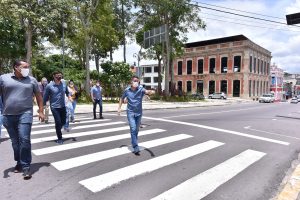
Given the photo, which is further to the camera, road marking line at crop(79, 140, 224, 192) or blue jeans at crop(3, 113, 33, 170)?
blue jeans at crop(3, 113, 33, 170)

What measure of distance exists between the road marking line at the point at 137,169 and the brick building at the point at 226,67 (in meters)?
50.7

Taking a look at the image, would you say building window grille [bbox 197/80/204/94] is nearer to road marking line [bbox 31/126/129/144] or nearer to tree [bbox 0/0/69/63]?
tree [bbox 0/0/69/63]

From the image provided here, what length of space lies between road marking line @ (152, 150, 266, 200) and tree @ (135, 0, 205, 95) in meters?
27.1

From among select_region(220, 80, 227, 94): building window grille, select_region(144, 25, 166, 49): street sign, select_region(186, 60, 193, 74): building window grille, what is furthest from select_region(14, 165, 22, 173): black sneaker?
select_region(186, 60, 193, 74): building window grille

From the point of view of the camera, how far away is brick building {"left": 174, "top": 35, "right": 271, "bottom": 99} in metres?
56.3

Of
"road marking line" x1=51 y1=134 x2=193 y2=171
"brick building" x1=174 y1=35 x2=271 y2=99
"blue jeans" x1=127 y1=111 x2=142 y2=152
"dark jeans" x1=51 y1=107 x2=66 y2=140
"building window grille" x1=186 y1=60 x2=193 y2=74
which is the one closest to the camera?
"road marking line" x1=51 y1=134 x2=193 y2=171

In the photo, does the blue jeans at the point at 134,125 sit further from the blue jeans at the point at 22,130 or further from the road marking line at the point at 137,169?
the blue jeans at the point at 22,130

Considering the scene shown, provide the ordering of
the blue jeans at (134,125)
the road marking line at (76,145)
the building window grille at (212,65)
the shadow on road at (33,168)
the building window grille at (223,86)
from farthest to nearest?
the building window grille at (212,65) → the building window grille at (223,86) → the road marking line at (76,145) → the blue jeans at (134,125) → the shadow on road at (33,168)

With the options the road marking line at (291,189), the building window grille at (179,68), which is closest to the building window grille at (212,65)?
the building window grille at (179,68)

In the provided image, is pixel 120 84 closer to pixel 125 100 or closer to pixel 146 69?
pixel 125 100

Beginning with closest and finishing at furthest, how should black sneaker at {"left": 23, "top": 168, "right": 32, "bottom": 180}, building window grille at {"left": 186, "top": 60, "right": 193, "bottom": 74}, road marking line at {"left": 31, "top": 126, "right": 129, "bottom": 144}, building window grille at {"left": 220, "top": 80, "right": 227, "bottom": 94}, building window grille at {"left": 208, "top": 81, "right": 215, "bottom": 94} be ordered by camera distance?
1. black sneaker at {"left": 23, "top": 168, "right": 32, "bottom": 180}
2. road marking line at {"left": 31, "top": 126, "right": 129, "bottom": 144}
3. building window grille at {"left": 220, "top": 80, "right": 227, "bottom": 94}
4. building window grille at {"left": 208, "top": 81, "right": 215, "bottom": 94}
5. building window grille at {"left": 186, "top": 60, "right": 193, "bottom": 74}

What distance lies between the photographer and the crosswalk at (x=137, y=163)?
5137mm

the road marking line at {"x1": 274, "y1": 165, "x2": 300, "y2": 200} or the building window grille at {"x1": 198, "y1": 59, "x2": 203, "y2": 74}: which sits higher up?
the building window grille at {"x1": 198, "y1": 59, "x2": 203, "y2": 74}

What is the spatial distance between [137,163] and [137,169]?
0.43 meters
